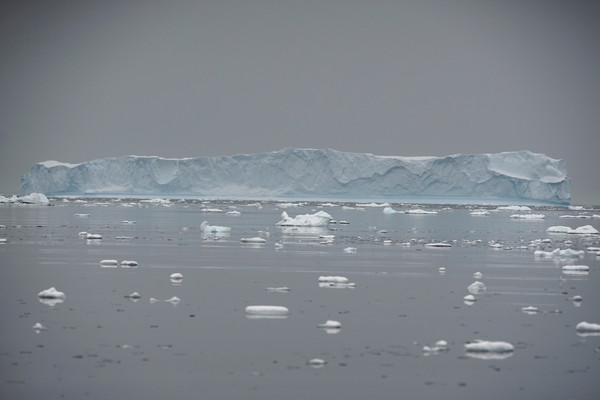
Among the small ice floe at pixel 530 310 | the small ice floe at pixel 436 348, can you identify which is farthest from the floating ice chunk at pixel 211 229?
the small ice floe at pixel 436 348

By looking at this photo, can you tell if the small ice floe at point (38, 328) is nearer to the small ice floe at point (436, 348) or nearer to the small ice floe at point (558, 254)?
the small ice floe at point (436, 348)

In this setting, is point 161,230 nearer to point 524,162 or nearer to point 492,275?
point 492,275

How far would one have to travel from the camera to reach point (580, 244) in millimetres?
17547

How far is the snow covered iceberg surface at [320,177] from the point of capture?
4712 centimetres

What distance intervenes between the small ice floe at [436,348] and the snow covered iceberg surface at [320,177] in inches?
1629

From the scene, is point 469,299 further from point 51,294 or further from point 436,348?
point 51,294

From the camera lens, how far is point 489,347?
5.90 metres

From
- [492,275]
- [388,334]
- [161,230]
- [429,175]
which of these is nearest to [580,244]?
[492,275]

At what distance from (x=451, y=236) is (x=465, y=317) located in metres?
12.2

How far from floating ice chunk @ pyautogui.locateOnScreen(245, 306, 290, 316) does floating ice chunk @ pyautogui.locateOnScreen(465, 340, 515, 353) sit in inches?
73.2

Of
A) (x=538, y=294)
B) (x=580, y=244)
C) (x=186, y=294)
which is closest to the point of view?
(x=186, y=294)

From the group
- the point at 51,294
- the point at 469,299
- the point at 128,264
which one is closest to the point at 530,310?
the point at 469,299

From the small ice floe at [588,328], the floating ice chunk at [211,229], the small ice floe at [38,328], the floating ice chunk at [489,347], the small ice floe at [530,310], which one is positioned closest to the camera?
the floating ice chunk at [489,347]

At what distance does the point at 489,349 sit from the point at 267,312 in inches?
A: 83.4
